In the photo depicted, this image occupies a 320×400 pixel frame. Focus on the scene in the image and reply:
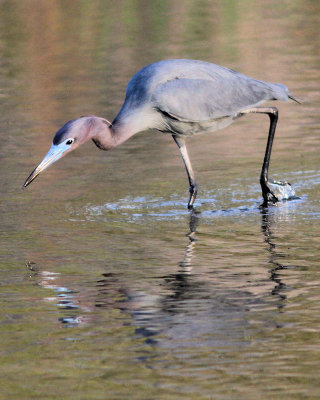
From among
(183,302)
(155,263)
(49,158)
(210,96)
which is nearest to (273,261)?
(155,263)

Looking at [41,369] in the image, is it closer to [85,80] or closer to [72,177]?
[72,177]

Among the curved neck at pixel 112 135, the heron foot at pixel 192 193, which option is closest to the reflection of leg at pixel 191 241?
the heron foot at pixel 192 193

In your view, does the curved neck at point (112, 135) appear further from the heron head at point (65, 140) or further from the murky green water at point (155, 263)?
the murky green water at point (155, 263)

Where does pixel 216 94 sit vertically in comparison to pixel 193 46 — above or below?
above

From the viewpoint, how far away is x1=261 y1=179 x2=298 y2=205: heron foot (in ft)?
30.1

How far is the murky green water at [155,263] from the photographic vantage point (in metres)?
5.22

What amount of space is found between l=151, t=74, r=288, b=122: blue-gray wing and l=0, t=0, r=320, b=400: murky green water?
0.80 metres

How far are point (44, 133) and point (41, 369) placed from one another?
755 centimetres

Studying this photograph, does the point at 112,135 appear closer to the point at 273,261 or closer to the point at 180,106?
the point at 180,106

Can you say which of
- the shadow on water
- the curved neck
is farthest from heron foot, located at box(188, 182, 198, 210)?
the shadow on water

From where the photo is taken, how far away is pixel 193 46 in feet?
66.0

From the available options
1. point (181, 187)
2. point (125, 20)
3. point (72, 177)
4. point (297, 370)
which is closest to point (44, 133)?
point (72, 177)

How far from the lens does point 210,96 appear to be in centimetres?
896

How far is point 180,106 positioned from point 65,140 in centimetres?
109
